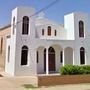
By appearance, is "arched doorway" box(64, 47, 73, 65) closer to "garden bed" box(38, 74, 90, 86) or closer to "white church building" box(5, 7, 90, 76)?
"white church building" box(5, 7, 90, 76)

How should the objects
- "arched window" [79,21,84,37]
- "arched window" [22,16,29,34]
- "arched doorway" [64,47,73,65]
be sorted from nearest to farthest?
"arched window" [22,16,29,34], "arched window" [79,21,84,37], "arched doorway" [64,47,73,65]

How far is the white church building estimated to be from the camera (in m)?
25.6

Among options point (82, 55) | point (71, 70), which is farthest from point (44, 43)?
point (71, 70)

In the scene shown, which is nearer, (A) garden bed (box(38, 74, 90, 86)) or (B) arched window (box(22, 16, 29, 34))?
(A) garden bed (box(38, 74, 90, 86))

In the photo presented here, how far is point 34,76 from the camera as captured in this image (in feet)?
82.0

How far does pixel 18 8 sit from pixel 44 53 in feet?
22.6

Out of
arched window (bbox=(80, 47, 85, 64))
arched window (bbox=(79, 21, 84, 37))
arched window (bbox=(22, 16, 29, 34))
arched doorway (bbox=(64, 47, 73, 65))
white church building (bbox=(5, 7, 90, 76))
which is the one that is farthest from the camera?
arched doorway (bbox=(64, 47, 73, 65))

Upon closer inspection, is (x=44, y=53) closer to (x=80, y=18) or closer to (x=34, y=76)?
(x=34, y=76)

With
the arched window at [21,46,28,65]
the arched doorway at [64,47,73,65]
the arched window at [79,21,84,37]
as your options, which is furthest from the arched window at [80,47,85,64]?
the arched window at [21,46,28,65]

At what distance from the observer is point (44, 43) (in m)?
26.8

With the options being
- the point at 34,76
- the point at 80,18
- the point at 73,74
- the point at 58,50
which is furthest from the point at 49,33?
the point at 73,74

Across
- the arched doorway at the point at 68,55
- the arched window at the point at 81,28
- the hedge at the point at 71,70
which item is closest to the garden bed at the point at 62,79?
the hedge at the point at 71,70

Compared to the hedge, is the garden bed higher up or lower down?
lower down

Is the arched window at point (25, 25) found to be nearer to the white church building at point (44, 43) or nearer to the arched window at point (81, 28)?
the white church building at point (44, 43)
